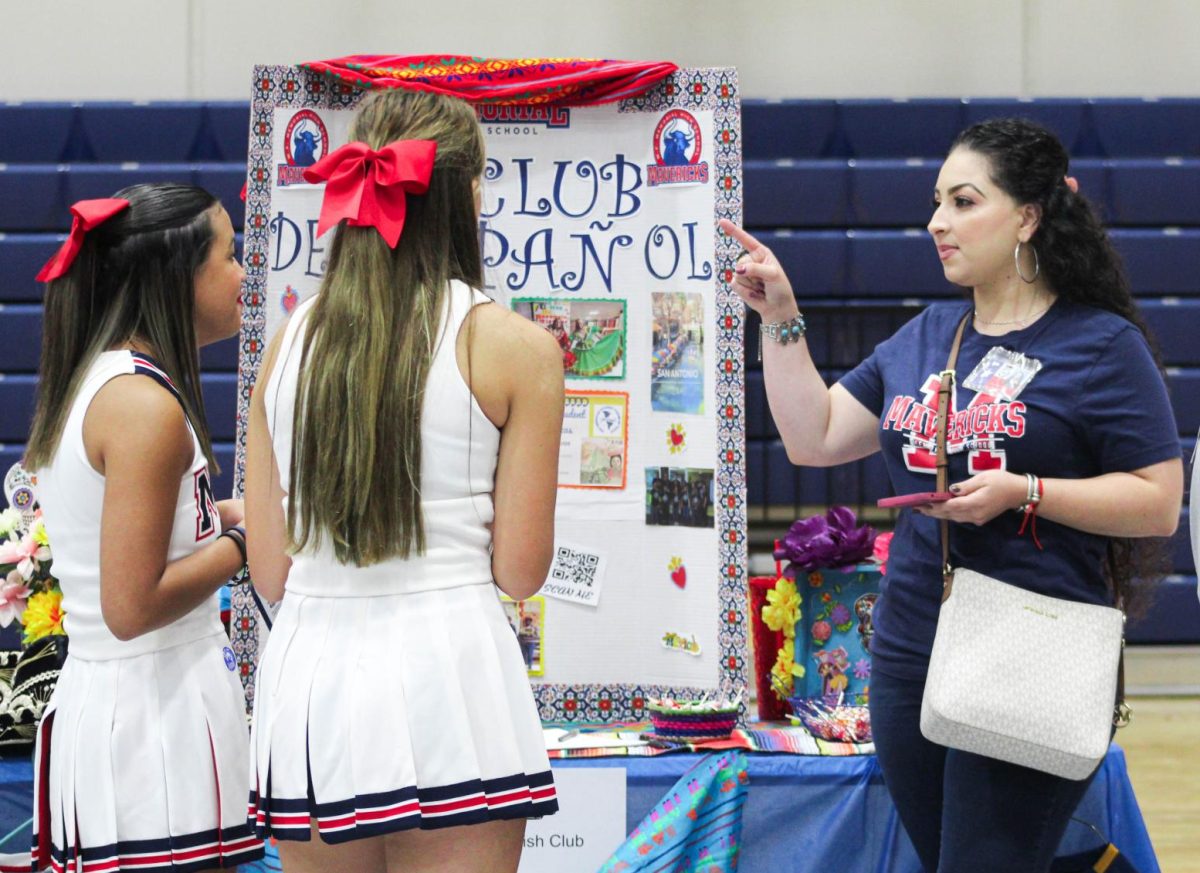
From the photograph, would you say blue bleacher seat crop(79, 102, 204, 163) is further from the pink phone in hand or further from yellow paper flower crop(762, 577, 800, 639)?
the pink phone in hand

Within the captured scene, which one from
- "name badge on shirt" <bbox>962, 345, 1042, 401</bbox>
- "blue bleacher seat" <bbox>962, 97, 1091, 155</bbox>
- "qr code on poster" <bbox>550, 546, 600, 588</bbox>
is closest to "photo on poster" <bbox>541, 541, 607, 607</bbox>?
"qr code on poster" <bbox>550, 546, 600, 588</bbox>

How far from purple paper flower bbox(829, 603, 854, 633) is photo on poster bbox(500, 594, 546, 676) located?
56cm

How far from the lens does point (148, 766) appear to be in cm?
146

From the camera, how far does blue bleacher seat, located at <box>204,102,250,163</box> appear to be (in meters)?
5.34

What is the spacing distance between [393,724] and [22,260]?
4.80 m

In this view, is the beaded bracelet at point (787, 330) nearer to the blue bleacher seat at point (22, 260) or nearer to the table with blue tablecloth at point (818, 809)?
the table with blue tablecloth at point (818, 809)

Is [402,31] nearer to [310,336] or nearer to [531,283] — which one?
[531,283]

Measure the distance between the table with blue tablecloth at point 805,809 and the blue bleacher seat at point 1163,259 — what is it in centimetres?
366

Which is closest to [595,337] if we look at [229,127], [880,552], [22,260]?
[880,552]

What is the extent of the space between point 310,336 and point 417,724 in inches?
15.3

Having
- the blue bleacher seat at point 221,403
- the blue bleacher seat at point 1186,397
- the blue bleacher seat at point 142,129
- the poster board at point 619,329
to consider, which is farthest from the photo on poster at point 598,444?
the blue bleacher seat at point 1186,397

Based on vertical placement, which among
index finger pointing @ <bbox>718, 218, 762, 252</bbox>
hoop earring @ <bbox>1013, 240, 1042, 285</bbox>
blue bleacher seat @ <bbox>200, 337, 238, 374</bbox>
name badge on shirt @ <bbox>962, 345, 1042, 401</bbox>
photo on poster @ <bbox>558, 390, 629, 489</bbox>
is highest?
blue bleacher seat @ <bbox>200, 337, 238, 374</bbox>

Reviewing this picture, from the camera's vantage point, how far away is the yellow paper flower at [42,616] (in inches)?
87.1

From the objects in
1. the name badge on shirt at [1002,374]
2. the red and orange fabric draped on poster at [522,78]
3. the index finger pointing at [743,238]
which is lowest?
the name badge on shirt at [1002,374]
